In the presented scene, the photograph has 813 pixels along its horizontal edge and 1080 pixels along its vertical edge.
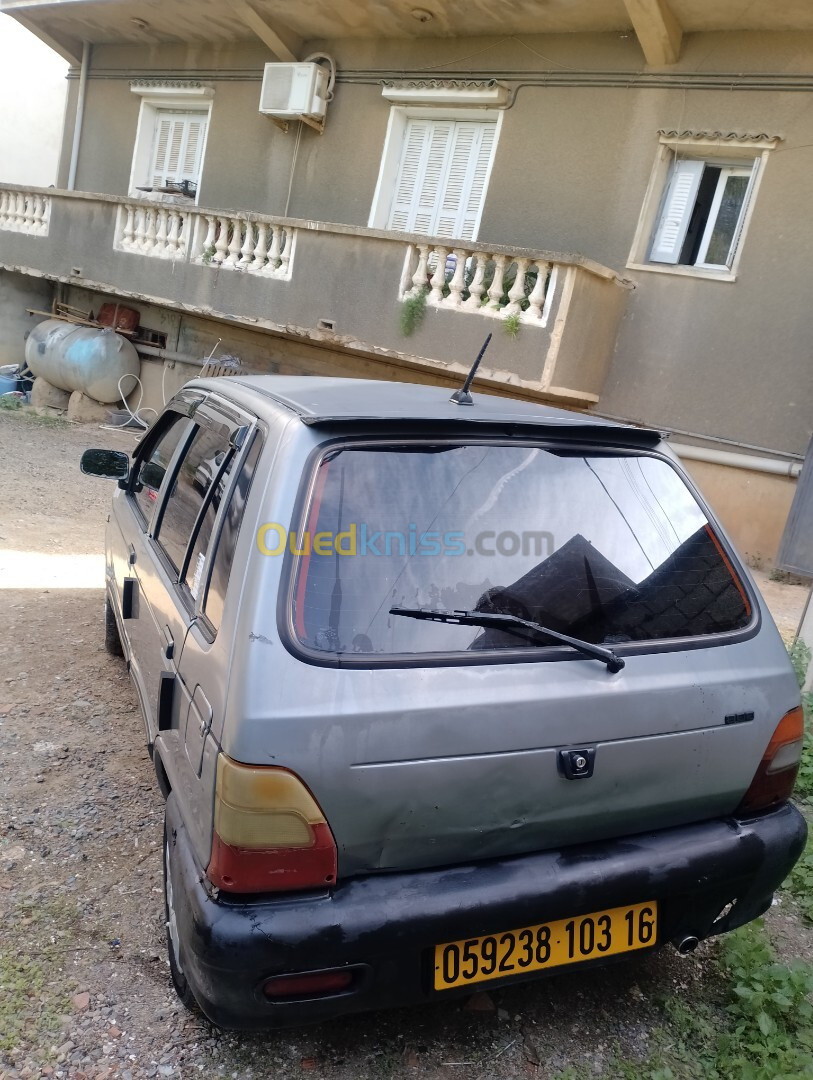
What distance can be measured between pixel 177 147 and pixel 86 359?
3896 millimetres

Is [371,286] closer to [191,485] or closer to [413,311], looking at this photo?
[413,311]

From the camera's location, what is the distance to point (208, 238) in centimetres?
1023

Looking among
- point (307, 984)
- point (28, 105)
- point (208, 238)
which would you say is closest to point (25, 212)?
point (208, 238)

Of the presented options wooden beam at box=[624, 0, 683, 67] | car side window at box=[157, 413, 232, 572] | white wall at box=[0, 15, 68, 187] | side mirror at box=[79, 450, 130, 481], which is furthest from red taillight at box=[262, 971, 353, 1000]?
white wall at box=[0, 15, 68, 187]

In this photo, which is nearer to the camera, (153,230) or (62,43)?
(153,230)

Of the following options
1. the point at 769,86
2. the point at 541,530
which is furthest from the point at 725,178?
the point at 541,530

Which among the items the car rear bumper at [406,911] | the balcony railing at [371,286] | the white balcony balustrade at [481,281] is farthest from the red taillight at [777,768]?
the white balcony balustrade at [481,281]

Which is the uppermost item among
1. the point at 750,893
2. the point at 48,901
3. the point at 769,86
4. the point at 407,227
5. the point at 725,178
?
the point at 769,86

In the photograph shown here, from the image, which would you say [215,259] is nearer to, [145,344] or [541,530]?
[145,344]

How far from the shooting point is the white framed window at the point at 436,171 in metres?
9.45

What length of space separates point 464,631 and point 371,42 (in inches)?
417

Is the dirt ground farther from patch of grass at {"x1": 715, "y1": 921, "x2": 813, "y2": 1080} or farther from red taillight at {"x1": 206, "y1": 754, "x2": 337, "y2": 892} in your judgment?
red taillight at {"x1": 206, "y1": 754, "x2": 337, "y2": 892}

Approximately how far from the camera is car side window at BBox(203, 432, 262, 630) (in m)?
1.87

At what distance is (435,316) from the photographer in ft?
26.9
